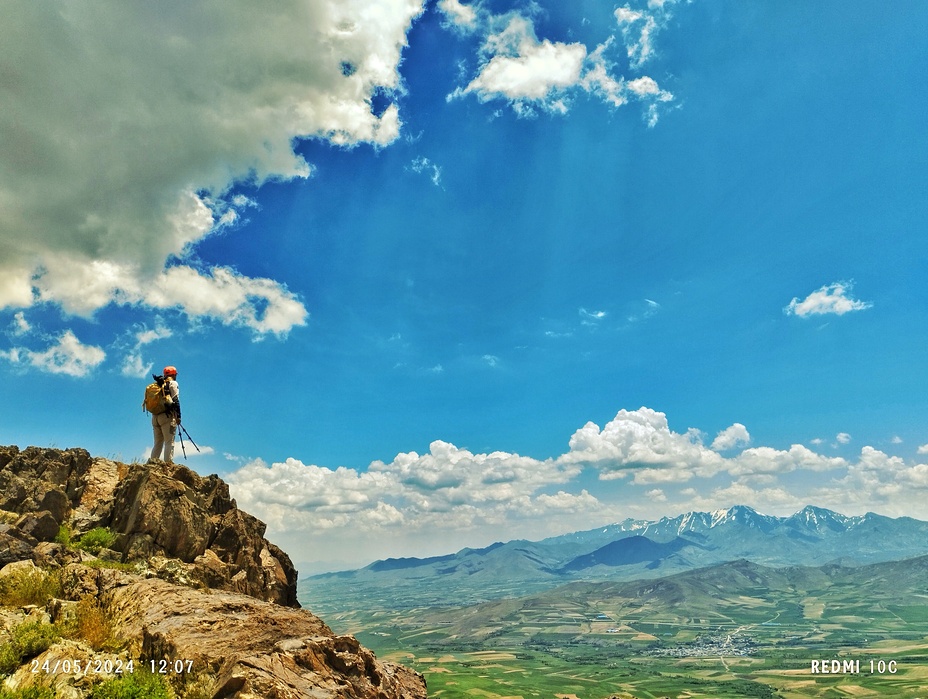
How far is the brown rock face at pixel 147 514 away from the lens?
21.3 metres

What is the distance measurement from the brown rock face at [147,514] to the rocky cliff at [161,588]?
62mm

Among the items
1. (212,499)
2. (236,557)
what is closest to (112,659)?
(236,557)

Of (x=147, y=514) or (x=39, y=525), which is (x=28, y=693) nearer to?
(x=39, y=525)

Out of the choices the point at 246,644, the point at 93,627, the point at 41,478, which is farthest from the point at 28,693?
the point at 41,478

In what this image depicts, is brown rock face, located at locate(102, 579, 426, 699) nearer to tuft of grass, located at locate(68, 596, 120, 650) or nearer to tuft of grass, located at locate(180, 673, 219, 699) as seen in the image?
tuft of grass, located at locate(180, 673, 219, 699)

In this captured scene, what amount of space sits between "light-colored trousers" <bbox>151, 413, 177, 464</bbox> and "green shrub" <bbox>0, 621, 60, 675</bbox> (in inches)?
520

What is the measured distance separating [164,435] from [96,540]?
7.03 meters

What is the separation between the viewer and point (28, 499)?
21531 mm

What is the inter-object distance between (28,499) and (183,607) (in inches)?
442

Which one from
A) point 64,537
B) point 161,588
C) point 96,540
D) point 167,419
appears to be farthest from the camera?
point 167,419

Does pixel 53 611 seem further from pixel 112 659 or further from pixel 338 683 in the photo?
pixel 338 683

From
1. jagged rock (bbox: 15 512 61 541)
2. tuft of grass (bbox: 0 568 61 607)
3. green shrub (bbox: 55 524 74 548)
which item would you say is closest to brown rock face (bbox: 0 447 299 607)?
jagged rock (bbox: 15 512 61 541)

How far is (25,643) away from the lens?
1334cm

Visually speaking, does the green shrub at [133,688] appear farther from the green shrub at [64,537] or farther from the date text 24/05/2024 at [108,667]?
the green shrub at [64,537]
